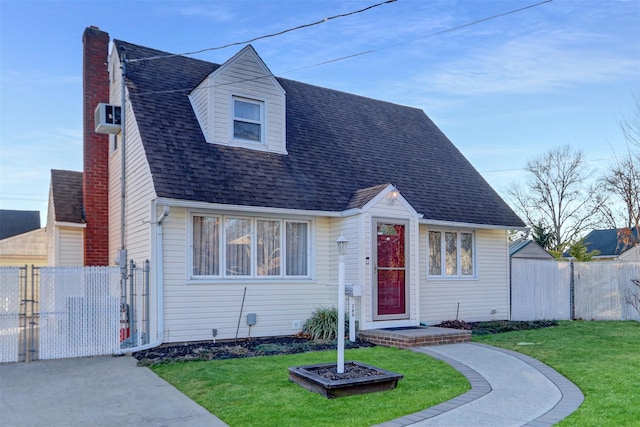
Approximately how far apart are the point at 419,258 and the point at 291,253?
347 cm

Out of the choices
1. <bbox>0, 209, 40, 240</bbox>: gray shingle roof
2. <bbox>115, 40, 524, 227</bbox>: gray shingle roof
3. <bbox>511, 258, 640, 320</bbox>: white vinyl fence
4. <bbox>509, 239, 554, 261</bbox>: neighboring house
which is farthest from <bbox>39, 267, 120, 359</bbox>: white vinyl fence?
<bbox>0, 209, 40, 240</bbox>: gray shingle roof

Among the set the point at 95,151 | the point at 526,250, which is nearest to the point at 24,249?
the point at 95,151

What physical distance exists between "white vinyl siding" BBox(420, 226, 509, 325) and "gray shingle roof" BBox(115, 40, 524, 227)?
2.45 feet

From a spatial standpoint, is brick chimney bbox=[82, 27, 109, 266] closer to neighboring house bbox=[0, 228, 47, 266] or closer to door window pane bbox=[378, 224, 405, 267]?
door window pane bbox=[378, 224, 405, 267]

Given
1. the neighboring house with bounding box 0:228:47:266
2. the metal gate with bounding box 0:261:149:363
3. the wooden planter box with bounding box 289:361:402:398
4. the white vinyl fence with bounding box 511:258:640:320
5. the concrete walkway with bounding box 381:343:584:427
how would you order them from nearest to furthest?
the concrete walkway with bounding box 381:343:584:427, the wooden planter box with bounding box 289:361:402:398, the metal gate with bounding box 0:261:149:363, the white vinyl fence with bounding box 511:258:640:320, the neighboring house with bounding box 0:228:47:266

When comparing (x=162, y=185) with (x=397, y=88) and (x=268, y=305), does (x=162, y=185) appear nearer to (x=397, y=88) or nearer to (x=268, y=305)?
(x=268, y=305)

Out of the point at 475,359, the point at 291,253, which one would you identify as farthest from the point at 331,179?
the point at 475,359

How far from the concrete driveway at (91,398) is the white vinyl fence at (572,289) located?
1134cm

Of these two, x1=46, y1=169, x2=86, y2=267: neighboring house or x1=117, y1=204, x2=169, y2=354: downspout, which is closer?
x1=117, y1=204, x2=169, y2=354: downspout

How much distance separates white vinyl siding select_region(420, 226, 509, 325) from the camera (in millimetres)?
13031

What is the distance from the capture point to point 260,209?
10.6 metres

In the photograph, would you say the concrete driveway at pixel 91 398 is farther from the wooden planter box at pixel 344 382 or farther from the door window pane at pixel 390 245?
the door window pane at pixel 390 245

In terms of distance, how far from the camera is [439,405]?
18.0 ft

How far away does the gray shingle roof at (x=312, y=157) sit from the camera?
10.5m
